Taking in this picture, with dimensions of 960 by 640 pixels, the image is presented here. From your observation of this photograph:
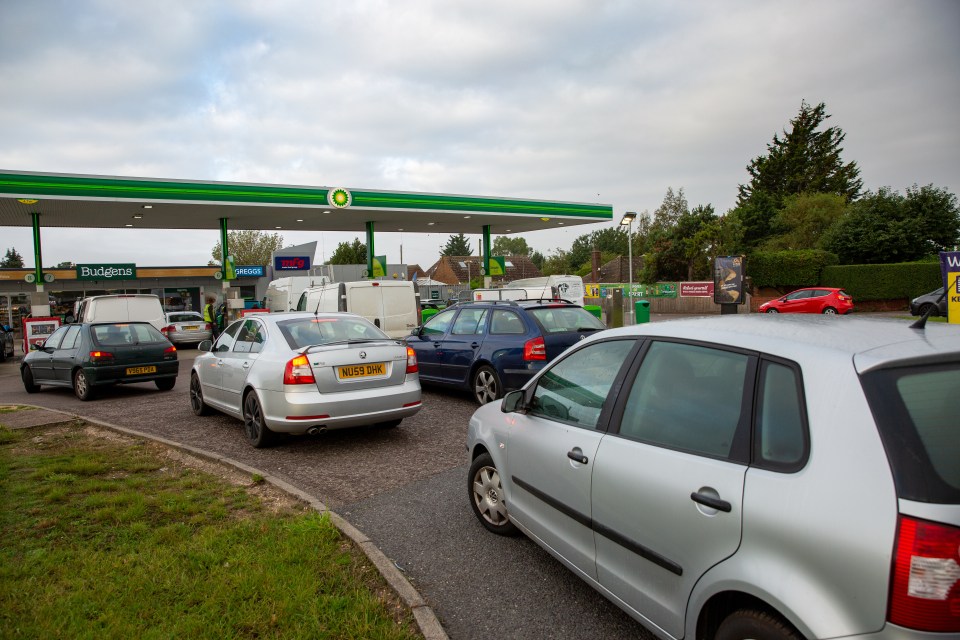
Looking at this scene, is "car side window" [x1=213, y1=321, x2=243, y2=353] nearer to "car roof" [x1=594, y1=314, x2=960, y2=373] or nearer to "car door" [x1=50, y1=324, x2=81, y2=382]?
"car door" [x1=50, y1=324, x2=81, y2=382]

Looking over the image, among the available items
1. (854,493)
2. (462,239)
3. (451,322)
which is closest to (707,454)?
(854,493)

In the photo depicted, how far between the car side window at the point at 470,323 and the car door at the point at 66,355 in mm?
7128

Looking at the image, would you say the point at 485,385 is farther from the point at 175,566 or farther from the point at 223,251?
the point at 223,251

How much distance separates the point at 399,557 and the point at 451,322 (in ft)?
19.4

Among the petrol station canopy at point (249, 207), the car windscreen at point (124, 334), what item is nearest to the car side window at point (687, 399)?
the car windscreen at point (124, 334)

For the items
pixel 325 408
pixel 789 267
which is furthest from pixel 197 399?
pixel 789 267

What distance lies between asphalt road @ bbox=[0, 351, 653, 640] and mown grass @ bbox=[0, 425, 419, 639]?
387mm

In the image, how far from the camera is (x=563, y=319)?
27.9 feet

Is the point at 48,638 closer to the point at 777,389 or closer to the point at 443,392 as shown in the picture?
the point at 777,389

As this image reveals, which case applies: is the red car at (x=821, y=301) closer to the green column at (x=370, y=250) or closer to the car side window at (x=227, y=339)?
the green column at (x=370, y=250)

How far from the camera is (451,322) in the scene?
375 inches

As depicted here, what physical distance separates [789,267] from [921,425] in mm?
39844

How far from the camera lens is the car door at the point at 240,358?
684 cm

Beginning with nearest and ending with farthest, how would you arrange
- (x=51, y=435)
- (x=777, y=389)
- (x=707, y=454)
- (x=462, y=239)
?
(x=777, y=389)
(x=707, y=454)
(x=51, y=435)
(x=462, y=239)
